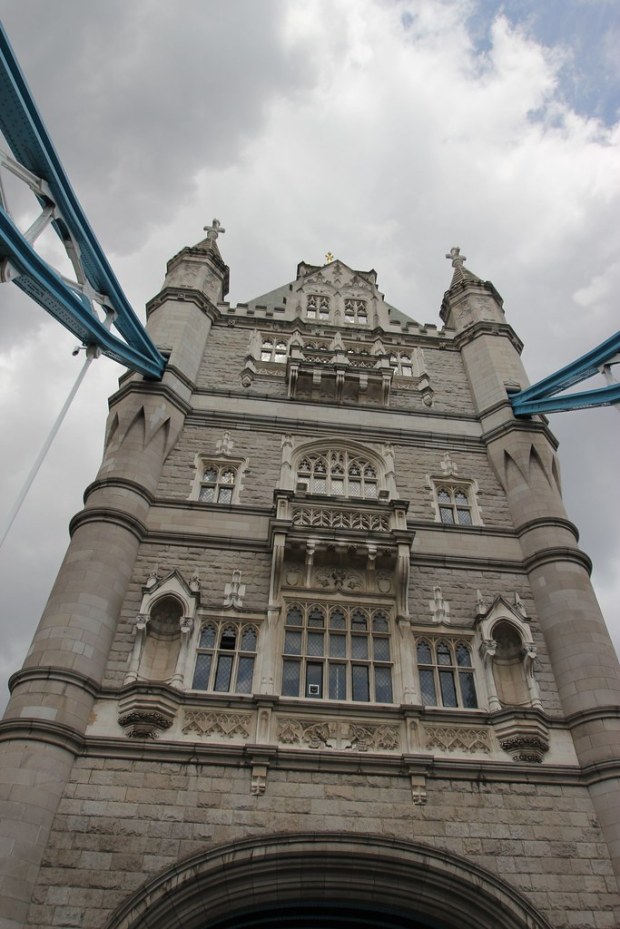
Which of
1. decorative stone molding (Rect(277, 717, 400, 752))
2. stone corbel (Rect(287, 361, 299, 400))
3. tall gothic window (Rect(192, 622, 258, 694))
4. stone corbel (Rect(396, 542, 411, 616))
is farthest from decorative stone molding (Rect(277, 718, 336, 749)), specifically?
stone corbel (Rect(287, 361, 299, 400))

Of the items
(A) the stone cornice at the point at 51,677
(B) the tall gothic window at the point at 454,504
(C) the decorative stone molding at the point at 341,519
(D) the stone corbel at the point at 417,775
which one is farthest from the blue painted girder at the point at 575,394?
(A) the stone cornice at the point at 51,677

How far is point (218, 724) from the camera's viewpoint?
10.5 metres

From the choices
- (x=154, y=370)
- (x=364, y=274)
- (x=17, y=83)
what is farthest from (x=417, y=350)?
(x=17, y=83)

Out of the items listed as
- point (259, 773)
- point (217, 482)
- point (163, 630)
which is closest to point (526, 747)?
point (259, 773)

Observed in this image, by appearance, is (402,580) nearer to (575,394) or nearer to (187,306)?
(575,394)

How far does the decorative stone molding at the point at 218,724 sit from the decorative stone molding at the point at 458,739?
2761 mm

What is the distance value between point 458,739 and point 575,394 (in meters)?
8.19

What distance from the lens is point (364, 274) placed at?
23938 mm

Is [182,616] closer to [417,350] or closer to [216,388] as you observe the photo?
[216,388]

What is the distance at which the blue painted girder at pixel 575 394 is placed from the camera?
598 inches

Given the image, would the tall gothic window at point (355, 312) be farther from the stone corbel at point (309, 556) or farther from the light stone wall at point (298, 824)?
the light stone wall at point (298, 824)

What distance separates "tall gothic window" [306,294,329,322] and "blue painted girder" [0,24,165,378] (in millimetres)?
7250

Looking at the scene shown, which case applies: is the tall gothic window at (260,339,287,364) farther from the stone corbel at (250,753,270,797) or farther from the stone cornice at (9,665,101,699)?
the stone corbel at (250,753,270,797)

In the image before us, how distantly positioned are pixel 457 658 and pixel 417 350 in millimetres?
10265
